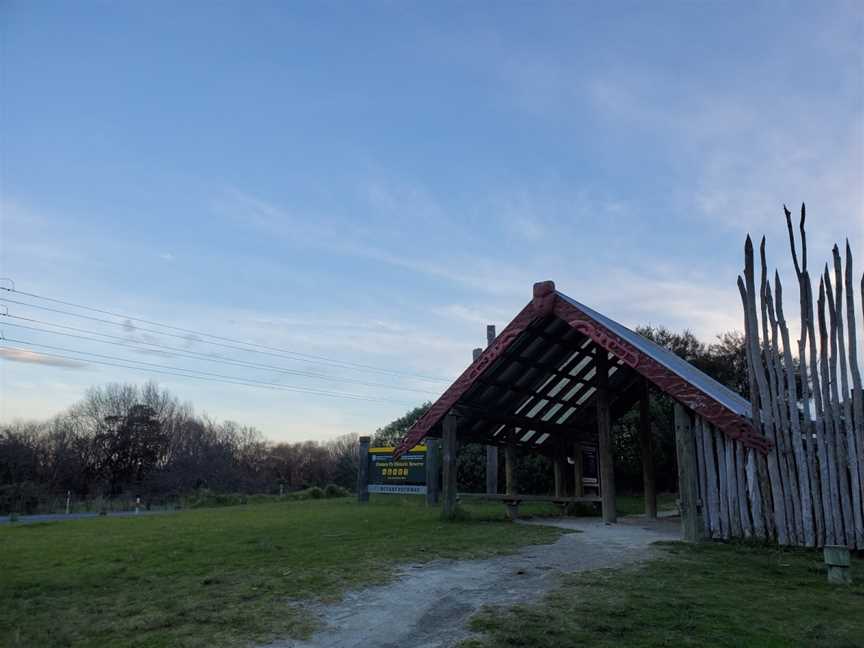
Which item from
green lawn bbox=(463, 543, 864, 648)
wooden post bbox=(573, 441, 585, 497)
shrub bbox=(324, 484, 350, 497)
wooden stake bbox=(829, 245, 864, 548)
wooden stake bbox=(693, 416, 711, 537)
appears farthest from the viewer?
shrub bbox=(324, 484, 350, 497)

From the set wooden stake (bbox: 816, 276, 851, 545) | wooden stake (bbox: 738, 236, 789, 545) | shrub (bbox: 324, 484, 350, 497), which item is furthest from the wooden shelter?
shrub (bbox: 324, 484, 350, 497)

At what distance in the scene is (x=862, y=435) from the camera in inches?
332

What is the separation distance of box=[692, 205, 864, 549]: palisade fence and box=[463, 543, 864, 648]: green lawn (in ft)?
3.28

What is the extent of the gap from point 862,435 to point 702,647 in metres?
5.51

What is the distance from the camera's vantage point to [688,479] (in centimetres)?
1000

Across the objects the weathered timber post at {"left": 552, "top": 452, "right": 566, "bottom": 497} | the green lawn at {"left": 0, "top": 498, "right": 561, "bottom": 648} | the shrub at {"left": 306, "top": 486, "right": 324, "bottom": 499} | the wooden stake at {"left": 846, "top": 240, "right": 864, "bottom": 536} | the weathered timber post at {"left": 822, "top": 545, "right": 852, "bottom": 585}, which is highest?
the wooden stake at {"left": 846, "top": 240, "right": 864, "bottom": 536}

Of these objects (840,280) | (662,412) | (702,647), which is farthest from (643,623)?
(662,412)

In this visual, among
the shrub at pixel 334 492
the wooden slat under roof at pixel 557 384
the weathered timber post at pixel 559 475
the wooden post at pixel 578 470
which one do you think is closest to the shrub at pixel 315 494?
the shrub at pixel 334 492

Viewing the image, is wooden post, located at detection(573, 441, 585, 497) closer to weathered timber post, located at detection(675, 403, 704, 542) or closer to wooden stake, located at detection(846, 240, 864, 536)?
weathered timber post, located at detection(675, 403, 704, 542)

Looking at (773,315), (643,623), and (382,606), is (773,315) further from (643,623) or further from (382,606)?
(382,606)

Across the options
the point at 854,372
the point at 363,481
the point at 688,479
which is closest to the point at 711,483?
the point at 688,479

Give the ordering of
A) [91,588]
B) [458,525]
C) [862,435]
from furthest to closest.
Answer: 1. [458,525]
2. [862,435]
3. [91,588]

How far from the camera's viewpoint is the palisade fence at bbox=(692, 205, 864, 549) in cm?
851

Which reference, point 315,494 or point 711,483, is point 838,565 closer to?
point 711,483
